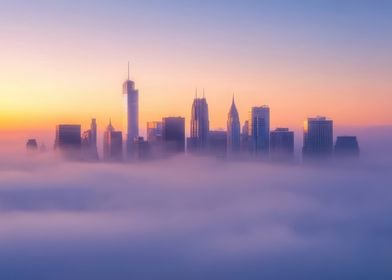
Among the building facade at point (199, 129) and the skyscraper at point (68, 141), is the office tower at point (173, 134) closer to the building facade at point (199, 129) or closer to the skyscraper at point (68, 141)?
the building facade at point (199, 129)

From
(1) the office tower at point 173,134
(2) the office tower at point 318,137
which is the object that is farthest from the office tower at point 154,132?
(2) the office tower at point 318,137

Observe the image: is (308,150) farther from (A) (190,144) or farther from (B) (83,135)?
(B) (83,135)

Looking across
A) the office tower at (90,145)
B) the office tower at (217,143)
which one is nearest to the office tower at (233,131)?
the office tower at (217,143)

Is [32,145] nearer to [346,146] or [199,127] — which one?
[199,127]

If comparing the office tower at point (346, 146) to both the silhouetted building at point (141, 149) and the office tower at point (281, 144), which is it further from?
the silhouetted building at point (141, 149)

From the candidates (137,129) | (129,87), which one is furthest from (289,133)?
(129,87)

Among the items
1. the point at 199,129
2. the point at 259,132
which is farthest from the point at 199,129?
the point at 259,132
